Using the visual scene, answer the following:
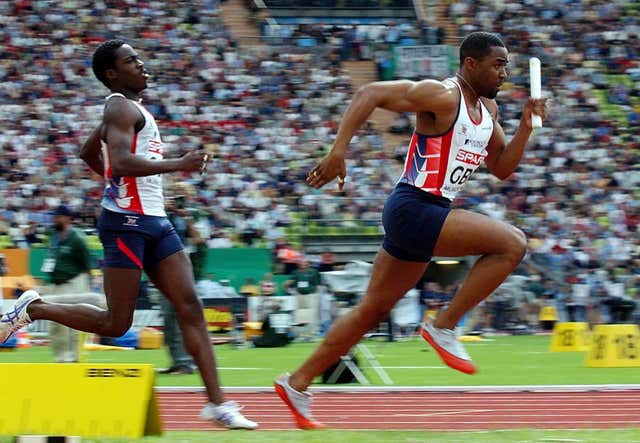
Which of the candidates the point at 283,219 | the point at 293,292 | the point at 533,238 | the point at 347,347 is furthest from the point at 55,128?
the point at 347,347

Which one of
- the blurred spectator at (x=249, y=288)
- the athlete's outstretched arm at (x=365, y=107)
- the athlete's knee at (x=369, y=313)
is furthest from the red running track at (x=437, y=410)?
the blurred spectator at (x=249, y=288)

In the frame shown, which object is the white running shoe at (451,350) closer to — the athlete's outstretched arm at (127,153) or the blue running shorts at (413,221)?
the blue running shorts at (413,221)

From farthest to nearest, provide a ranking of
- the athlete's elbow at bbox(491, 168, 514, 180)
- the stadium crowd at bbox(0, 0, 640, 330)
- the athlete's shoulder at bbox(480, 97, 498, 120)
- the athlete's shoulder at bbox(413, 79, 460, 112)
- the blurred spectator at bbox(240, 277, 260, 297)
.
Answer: the stadium crowd at bbox(0, 0, 640, 330) < the blurred spectator at bbox(240, 277, 260, 297) < the athlete's elbow at bbox(491, 168, 514, 180) < the athlete's shoulder at bbox(480, 97, 498, 120) < the athlete's shoulder at bbox(413, 79, 460, 112)

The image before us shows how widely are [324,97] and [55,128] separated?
608 cm

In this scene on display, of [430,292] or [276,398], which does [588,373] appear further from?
[430,292]

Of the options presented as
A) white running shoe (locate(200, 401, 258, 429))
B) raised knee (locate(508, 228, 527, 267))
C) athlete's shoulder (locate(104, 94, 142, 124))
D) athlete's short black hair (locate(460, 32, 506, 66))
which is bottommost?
white running shoe (locate(200, 401, 258, 429))

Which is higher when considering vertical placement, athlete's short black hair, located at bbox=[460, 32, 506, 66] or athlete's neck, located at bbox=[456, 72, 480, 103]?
athlete's short black hair, located at bbox=[460, 32, 506, 66]

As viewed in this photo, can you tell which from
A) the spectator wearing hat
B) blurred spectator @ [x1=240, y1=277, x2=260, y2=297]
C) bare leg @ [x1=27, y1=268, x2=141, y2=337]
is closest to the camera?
bare leg @ [x1=27, y1=268, x2=141, y2=337]

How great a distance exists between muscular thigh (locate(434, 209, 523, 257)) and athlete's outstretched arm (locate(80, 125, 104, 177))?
6.69ft

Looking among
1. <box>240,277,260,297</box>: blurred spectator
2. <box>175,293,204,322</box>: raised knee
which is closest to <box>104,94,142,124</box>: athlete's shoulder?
<box>175,293,204,322</box>: raised knee

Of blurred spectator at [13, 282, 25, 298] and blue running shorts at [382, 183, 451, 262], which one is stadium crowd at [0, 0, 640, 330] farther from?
blue running shorts at [382, 183, 451, 262]

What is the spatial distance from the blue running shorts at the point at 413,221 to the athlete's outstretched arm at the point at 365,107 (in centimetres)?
51

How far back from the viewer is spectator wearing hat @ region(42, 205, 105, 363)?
11617 millimetres

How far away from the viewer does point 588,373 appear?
1177cm
